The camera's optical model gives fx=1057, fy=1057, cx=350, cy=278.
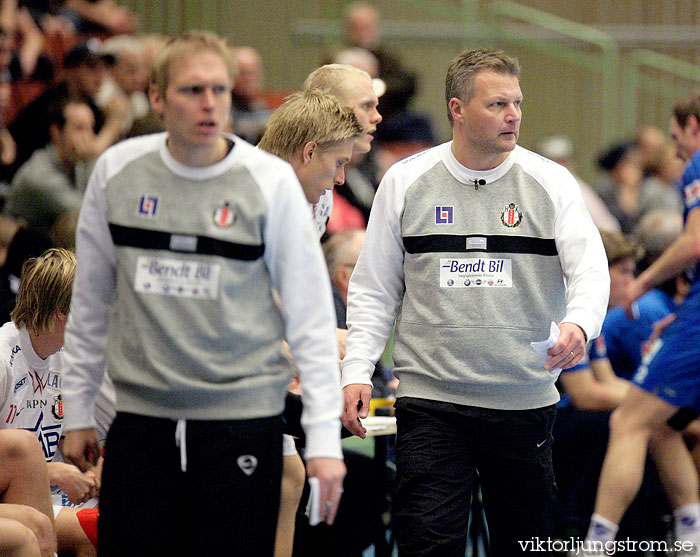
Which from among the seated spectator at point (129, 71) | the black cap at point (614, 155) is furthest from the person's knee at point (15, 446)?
the black cap at point (614, 155)

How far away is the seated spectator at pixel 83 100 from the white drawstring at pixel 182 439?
4.19 meters

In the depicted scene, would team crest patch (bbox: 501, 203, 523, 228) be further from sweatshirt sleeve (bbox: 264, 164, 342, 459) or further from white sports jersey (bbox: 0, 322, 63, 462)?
white sports jersey (bbox: 0, 322, 63, 462)

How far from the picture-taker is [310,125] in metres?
3.19

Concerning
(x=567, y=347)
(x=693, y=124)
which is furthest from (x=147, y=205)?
(x=693, y=124)

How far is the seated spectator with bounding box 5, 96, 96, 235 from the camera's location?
238 inches

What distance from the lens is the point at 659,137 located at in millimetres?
10406

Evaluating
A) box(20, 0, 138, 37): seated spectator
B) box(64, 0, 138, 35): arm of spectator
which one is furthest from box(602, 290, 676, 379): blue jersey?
box(64, 0, 138, 35): arm of spectator

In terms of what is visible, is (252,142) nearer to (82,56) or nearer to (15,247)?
(82,56)

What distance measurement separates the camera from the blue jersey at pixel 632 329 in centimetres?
531

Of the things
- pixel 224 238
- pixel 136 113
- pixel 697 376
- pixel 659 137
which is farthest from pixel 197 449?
pixel 659 137

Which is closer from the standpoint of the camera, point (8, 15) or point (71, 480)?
point (71, 480)

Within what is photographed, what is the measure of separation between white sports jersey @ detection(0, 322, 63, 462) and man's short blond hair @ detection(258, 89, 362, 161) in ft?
3.31

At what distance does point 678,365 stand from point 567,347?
1454 mm

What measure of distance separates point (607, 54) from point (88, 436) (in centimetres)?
911
